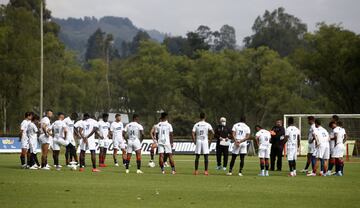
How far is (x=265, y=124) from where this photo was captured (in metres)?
90.6

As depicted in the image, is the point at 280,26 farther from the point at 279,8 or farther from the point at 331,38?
the point at 331,38

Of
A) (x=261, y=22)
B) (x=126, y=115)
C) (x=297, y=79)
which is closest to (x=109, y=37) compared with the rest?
(x=261, y=22)

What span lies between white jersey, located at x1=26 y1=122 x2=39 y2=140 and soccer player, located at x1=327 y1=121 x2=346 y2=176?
Answer: 11.8 metres

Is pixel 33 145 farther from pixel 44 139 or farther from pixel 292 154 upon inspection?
pixel 292 154

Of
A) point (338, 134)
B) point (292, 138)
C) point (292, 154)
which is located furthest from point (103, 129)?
point (338, 134)

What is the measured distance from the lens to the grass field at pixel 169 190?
60.7 ft

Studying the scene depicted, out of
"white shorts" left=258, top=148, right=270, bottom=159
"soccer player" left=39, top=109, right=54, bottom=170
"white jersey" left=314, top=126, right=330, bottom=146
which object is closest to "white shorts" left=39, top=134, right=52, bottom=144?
"soccer player" left=39, top=109, right=54, bottom=170

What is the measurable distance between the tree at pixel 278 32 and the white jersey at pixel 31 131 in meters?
111

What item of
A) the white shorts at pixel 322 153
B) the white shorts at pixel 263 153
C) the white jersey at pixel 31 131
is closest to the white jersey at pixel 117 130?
the white jersey at pixel 31 131

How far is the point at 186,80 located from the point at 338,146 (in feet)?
189

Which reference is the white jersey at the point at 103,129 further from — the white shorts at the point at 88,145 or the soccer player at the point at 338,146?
the soccer player at the point at 338,146

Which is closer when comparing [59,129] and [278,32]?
[59,129]

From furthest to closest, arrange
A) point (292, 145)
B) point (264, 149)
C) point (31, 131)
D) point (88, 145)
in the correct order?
point (31, 131), point (88, 145), point (292, 145), point (264, 149)

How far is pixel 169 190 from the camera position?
2186cm
